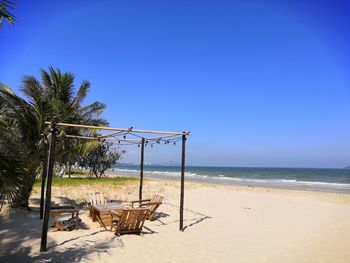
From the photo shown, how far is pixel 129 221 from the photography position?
23.5ft

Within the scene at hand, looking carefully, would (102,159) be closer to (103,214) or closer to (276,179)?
(103,214)

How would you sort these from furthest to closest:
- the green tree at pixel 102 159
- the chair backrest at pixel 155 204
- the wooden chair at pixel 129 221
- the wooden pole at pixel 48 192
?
the green tree at pixel 102 159
the chair backrest at pixel 155 204
the wooden chair at pixel 129 221
the wooden pole at pixel 48 192

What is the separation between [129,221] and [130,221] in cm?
3

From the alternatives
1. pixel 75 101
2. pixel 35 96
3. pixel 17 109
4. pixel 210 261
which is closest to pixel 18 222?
pixel 17 109

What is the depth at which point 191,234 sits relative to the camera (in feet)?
25.1

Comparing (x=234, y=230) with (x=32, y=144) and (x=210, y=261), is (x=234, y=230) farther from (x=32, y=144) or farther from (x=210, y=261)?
(x=32, y=144)

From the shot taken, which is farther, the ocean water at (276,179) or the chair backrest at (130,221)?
the ocean water at (276,179)

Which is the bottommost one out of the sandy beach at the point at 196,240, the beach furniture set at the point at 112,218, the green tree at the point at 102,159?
the sandy beach at the point at 196,240

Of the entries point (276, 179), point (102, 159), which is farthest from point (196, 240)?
point (276, 179)

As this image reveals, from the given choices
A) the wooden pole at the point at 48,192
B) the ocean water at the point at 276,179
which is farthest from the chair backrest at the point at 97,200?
the ocean water at the point at 276,179

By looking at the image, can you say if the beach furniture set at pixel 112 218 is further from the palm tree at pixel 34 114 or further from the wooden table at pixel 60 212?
the palm tree at pixel 34 114

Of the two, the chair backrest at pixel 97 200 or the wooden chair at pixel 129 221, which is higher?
the chair backrest at pixel 97 200

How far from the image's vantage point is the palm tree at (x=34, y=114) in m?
8.12

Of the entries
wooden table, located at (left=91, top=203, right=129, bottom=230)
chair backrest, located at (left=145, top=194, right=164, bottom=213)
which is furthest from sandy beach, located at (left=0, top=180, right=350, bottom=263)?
chair backrest, located at (left=145, top=194, right=164, bottom=213)
